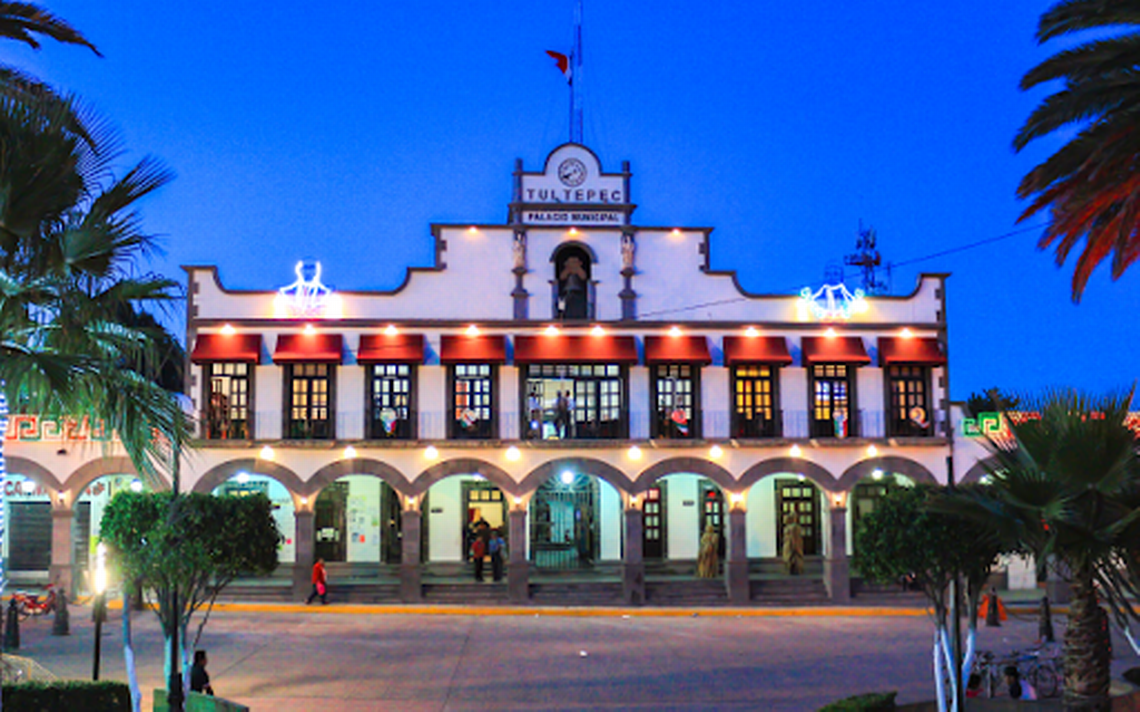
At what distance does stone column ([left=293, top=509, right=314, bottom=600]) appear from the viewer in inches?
1125

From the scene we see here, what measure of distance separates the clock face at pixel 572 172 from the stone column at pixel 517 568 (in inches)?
385

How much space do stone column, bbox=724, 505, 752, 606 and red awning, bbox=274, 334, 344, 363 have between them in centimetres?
1204

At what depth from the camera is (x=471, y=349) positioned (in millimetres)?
29359

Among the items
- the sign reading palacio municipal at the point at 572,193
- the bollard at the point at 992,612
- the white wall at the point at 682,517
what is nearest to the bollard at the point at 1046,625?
the bollard at the point at 992,612

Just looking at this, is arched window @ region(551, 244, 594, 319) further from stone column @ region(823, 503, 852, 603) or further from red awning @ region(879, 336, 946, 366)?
stone column @ region(823, 503, 852, 603)

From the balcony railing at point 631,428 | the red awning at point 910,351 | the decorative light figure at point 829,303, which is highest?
the decorative light figure at point 829,303

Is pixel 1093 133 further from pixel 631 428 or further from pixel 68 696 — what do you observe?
pixel 631 428

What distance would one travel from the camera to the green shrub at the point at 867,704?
12281mm

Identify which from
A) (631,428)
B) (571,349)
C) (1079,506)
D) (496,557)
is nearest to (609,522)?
(631,428)

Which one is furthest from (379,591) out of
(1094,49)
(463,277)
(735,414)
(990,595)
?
(1094,49)

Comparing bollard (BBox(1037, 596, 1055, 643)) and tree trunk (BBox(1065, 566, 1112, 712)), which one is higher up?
tree trunk (BBox(1065, 566, 1112, 712))

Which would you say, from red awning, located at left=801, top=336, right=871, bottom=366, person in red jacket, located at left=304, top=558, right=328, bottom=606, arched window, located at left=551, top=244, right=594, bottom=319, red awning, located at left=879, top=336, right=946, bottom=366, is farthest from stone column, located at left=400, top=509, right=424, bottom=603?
red awning, located at left=879, top=336, right=946, bottom=366

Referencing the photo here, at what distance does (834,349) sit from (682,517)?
23.0 ft

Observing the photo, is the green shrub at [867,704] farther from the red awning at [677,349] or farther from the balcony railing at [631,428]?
the red awning at [677,349]
